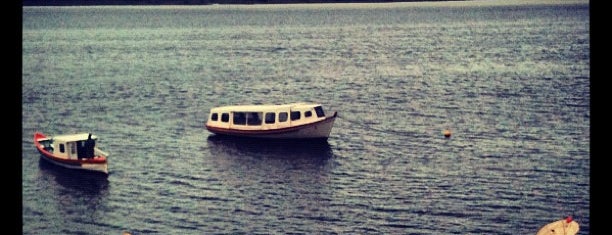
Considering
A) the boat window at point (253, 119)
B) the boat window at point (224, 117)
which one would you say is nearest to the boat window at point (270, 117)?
the boat window at point (253, 119)

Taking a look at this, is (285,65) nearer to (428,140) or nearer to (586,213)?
(428,140)

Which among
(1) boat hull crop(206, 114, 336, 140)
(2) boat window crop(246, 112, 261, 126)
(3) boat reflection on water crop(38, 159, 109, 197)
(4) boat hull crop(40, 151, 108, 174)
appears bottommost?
(3) boat reflection on water crop(38, 159, 109, 197)

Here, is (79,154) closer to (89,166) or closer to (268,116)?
(89,166)

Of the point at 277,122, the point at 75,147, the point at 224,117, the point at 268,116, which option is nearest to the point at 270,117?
the point at 268,116

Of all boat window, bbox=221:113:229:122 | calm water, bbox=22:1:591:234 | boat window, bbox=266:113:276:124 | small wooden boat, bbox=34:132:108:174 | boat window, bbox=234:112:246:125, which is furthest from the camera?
boat window, bbox=221:113:229:122

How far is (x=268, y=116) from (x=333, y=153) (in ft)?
17.6

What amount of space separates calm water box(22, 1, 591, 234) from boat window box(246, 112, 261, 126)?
1.42m

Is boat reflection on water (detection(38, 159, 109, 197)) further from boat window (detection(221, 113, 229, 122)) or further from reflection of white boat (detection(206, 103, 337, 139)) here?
boat window (detection(221, 113, 229, 122))

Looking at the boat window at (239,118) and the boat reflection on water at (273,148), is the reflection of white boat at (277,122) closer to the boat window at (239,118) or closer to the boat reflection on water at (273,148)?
the boat window at (239,118)

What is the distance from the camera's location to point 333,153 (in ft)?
144

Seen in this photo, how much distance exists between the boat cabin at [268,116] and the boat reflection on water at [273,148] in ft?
2.62

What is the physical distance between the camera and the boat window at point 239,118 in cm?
4828

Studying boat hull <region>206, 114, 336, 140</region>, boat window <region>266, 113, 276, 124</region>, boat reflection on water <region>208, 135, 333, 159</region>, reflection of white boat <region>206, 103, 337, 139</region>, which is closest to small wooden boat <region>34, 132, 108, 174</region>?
boat reflection on water <region>208, 135, 333, 159</region>

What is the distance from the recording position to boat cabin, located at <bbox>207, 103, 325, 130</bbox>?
153 feet
